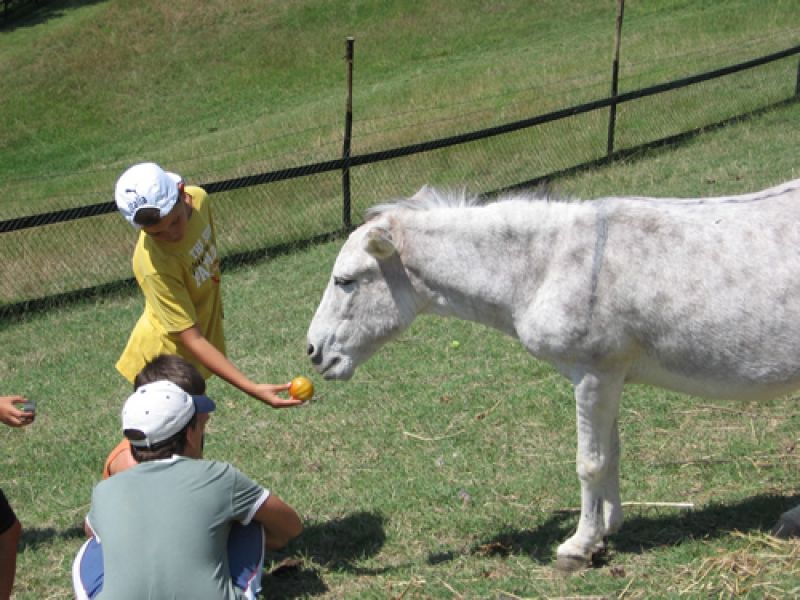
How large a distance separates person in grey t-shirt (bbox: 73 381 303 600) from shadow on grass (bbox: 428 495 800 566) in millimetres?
1473

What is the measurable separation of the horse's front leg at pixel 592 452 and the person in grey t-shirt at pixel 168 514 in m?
1.51

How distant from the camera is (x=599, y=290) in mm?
4156

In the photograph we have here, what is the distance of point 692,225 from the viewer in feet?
13.9

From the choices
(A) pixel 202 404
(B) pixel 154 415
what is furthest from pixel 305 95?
(B) pixel 154 415

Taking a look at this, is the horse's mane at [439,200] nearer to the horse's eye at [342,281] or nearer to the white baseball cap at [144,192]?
the horse's eye at [342,281]

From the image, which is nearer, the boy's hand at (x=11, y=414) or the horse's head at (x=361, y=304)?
the boy's hand at (x=11, y=414)

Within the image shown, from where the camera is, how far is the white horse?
4.06 m

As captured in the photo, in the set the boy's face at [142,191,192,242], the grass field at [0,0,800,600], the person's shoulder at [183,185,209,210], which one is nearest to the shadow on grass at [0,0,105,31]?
the grass field at [0,0,800,600]

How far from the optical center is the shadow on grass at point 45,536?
17.1ft

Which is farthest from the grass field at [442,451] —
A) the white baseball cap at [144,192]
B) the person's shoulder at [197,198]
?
the white baseball cap at [144,192]

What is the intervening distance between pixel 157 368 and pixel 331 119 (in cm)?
1639

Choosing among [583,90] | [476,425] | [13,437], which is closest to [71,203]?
[583,90]

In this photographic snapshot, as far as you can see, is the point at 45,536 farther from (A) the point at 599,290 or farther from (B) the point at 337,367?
(A) the point at 599,290

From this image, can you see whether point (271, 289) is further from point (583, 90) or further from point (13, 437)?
point (583, 90)
